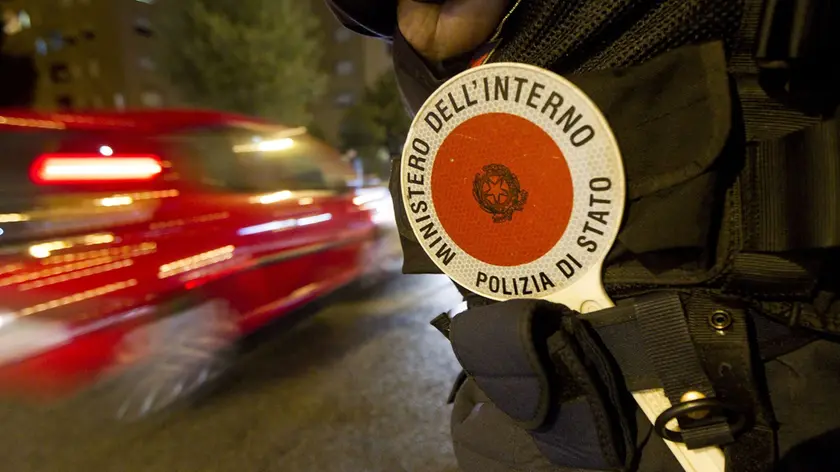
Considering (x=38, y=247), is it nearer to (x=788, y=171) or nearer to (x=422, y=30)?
(x=422, y=30)

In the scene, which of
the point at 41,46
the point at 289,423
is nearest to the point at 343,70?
the point at 41,46

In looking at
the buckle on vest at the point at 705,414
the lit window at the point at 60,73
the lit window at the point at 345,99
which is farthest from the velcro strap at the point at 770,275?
the lit window at the point at 60,73

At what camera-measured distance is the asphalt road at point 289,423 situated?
8.41 ft

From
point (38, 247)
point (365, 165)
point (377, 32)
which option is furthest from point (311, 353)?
point (365, 165)

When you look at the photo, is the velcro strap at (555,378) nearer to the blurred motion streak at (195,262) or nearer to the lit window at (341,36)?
the blurred motion streak at (195,262)

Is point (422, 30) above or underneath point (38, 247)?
above

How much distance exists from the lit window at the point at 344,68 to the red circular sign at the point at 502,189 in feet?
99.3

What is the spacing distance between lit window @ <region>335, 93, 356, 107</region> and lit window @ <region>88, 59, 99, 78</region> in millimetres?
12887

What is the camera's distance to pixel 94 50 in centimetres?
2903

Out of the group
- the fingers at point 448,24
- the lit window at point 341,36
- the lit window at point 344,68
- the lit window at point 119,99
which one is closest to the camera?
the fingers at point 448,24

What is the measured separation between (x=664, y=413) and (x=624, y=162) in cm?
39

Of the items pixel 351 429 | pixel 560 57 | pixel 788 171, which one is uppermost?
pixel 560 57

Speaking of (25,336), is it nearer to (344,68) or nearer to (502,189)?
(502,189)

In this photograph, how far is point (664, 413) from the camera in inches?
32.8
